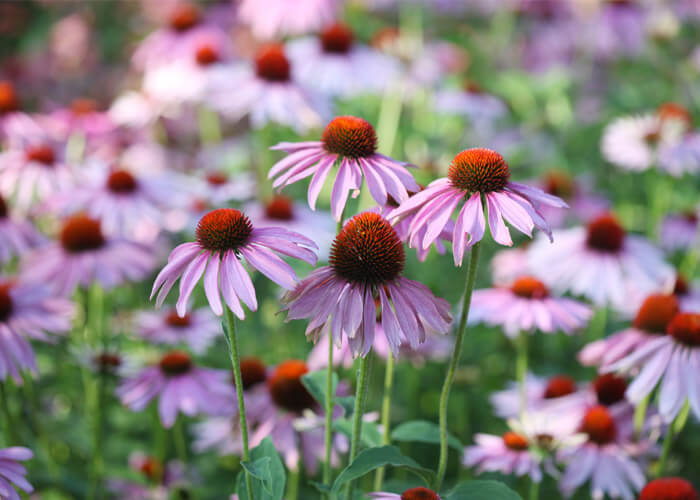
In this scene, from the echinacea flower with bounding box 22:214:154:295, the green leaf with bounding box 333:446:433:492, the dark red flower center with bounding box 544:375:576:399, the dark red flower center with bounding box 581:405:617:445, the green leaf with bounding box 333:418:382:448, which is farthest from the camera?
the echinacea flower with bounding box 22:214:154:295

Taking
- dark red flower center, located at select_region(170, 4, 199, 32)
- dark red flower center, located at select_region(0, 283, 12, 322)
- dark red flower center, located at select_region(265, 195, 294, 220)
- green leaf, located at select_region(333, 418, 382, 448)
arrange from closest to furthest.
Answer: green leaf, located at select_region(333, 418, 382, 448)
dark red flower center, located at select_region(0, 283, 12, 322)
dark red flower center, located at select_region(265, 195, 294, 220)
dark red flower center, located at select_region(170, 4, 199, 32)

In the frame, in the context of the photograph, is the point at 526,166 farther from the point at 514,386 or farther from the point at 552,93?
the point at 514,386

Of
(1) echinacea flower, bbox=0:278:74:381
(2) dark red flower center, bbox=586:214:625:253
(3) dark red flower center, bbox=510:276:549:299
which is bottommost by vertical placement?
(1) echinacea flower, bbox=0:278:74:381

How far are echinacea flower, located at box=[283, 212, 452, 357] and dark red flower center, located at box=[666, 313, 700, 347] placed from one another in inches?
25.5

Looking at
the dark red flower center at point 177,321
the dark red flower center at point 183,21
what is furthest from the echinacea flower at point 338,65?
the dark red flower center at point 177,321

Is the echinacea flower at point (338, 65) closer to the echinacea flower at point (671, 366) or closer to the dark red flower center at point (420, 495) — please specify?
the echinacea flower at point (671, 366)

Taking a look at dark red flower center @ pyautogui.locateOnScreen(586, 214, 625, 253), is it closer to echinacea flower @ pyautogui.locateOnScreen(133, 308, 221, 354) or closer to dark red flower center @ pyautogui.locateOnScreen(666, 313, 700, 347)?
dark red flower center @ pyautogui.locateOnScreen(666, 313, 700, 347)

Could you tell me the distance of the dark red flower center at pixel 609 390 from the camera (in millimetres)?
1625

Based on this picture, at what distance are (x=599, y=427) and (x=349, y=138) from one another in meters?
0.89

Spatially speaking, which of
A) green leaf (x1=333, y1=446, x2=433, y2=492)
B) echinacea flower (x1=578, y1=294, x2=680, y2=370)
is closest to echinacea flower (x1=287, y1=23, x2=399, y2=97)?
echinacea flower (x1=578, y1=294, x2=680, y2=370)

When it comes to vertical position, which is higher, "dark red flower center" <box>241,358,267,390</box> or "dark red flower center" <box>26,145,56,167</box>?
"dark red flower center" <box>26,145,56,167</box>

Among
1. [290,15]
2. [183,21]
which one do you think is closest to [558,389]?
[290,15]

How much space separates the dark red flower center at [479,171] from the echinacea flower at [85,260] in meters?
1.17

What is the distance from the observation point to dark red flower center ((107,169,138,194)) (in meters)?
2.21
